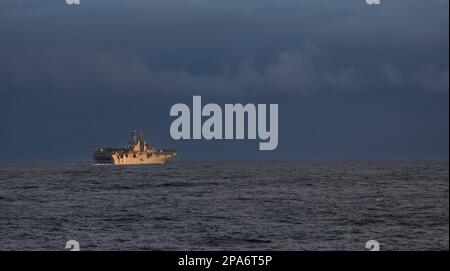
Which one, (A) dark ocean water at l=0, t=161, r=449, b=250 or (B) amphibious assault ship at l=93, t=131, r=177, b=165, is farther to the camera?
(B) amphibious assault ship at l=93, t=131, r=177, b=165

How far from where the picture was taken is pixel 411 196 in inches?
2761

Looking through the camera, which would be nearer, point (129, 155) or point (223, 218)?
point (223, 218)

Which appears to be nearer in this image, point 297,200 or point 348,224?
point 348,224

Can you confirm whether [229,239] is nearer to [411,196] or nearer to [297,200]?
[297,200]

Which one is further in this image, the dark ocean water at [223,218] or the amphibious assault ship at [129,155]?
the amphibious assault ship at [129,155]

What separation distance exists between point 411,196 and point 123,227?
124ft

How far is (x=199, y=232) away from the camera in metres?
41.4
